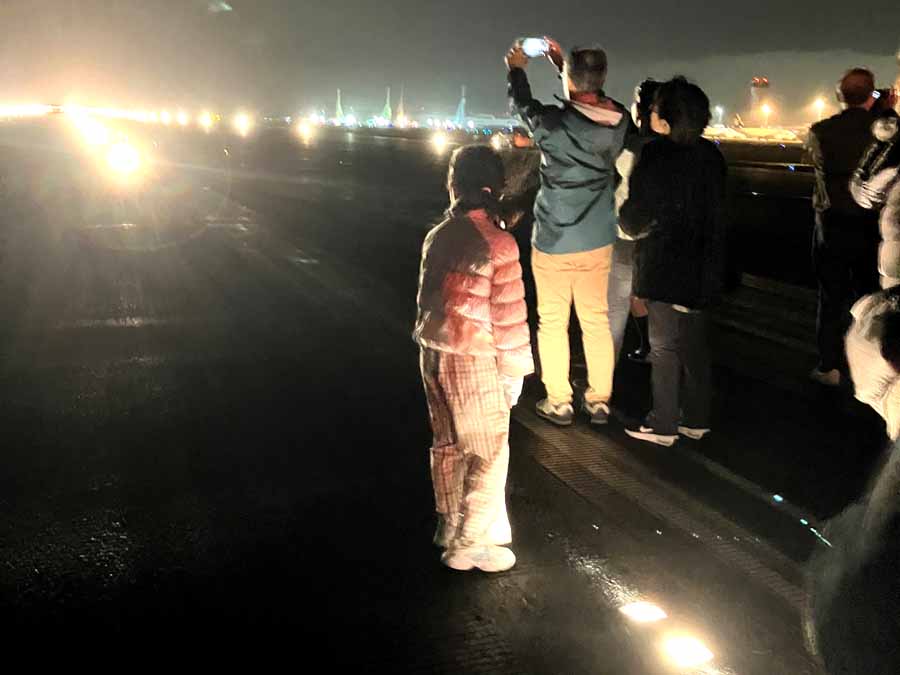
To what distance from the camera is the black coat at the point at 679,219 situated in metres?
5.48

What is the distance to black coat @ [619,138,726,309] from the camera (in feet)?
18.0

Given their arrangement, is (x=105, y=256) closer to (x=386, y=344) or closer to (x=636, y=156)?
(x=386, y=344)

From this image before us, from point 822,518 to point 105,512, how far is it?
360 cm

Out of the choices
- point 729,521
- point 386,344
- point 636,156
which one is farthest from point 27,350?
point 729,521

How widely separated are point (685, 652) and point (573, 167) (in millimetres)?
3262

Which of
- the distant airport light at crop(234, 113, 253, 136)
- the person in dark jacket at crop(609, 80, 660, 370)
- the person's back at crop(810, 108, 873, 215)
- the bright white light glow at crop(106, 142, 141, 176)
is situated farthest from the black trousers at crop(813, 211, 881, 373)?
the distant airport light at crop(234, 113, 253, 136)

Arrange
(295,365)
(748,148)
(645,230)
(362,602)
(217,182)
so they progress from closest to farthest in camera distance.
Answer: (362,602)
(645,230)
(295,365)
(217,182)
(748,148)

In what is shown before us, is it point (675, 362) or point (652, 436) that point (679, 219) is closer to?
point (675, 362)

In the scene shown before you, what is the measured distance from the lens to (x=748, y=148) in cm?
4275

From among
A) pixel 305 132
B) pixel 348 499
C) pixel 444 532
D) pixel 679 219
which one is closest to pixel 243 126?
pixel 305 132

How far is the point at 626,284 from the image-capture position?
6.61 meters

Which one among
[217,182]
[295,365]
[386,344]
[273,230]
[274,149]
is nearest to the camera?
[295,365]

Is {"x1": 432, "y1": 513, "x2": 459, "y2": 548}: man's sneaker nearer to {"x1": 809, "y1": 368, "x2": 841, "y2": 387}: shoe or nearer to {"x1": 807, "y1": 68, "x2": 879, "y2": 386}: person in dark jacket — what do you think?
{"x1": 807, "y1": 68, "x2": 879, "y2": 386}: person in dark jacket

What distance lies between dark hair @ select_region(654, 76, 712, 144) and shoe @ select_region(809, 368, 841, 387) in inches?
108
